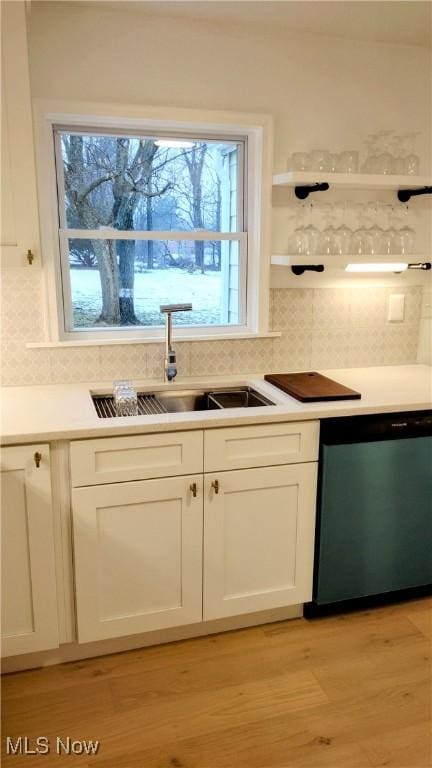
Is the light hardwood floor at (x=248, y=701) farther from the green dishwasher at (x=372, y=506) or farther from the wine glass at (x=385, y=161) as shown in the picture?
the wine glass at (x=385, y=161)

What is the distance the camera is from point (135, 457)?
2043mm

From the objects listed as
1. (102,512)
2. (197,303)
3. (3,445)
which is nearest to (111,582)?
(102,512)

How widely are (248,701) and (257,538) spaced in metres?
0.55

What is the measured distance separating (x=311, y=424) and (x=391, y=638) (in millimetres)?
923

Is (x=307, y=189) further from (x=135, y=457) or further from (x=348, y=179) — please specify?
(x=135, y=457)

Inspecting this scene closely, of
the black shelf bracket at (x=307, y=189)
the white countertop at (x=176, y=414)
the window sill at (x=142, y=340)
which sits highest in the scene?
the black shelf bracket at (x=307, y=189)

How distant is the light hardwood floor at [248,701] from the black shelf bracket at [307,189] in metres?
1.84

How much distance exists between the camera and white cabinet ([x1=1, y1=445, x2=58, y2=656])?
193 cm

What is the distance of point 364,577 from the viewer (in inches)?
95.6

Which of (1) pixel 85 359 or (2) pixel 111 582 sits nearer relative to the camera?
(2) pixel 111 582

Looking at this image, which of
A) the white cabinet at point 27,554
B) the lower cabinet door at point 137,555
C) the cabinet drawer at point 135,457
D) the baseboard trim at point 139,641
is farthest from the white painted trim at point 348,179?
the baseboard trim at point 139,641

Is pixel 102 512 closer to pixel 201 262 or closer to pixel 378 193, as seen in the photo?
pixel 201 262

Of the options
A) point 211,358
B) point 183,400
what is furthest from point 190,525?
point 211,358

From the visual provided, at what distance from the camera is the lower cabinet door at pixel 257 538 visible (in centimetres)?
219
